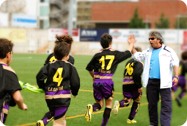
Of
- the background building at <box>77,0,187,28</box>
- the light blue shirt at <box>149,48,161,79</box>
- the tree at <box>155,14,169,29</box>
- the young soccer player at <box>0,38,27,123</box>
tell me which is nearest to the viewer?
the young soccer player at <box>0,38,27,123</box>

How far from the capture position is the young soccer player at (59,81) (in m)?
5.70

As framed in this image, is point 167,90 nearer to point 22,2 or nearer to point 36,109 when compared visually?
point 36,109

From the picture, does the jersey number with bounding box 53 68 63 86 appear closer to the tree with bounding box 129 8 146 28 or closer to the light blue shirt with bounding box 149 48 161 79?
the light blue shirt with bounding box 149 48 161 79

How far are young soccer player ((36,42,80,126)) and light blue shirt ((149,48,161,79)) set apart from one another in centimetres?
135

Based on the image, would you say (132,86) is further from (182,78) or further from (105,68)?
(182,78)

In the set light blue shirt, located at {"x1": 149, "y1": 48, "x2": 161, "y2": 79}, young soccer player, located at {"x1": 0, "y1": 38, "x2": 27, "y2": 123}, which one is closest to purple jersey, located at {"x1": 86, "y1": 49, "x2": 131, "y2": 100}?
light blue shirt, located at {"x1": 149, "y1": 48, "x2": 161, "y2": 79}

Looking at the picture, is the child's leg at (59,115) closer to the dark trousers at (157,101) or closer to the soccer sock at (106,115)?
the soccer sock at (106,115)

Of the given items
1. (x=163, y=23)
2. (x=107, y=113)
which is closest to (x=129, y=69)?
(x=107, y=113)

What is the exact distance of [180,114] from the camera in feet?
18.3

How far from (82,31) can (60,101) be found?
3395cm

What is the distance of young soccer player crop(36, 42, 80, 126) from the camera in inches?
225

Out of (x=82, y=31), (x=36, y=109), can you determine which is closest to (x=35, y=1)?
(x=82, y=31)

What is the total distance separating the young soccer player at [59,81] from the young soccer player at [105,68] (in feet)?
3.93

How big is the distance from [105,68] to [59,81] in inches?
55.0
